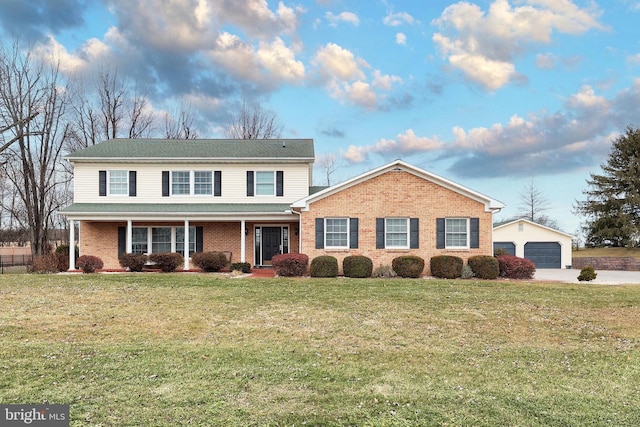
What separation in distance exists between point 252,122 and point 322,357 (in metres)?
34.9

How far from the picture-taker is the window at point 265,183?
22781 mm

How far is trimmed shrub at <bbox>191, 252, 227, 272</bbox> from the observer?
20.5m

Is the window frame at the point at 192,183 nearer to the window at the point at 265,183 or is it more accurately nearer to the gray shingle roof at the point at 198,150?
the gray shingle roof at the point at 198,150

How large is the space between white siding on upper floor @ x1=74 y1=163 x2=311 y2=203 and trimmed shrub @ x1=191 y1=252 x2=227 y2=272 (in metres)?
3.24

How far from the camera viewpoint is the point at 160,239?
22609 millimetres

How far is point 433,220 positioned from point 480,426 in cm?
1517

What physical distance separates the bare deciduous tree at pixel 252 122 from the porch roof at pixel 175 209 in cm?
1820

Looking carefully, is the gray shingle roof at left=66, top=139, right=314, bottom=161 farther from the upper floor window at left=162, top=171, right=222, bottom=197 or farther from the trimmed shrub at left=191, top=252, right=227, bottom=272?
the trimmed shrub at left=191, top=252, right=227, bottom=272

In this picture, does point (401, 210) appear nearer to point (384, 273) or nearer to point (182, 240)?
point (384, 273)

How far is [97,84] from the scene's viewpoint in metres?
35.0

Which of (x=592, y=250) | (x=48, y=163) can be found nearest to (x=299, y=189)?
(x=48, y=163)

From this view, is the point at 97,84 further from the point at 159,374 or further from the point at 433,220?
the point at 159,374

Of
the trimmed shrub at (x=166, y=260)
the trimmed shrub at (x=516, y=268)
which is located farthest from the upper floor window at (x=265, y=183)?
the trimmed shrub at (x=516, y=268)

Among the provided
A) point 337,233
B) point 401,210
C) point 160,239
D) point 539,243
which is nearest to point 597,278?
point 539,243
